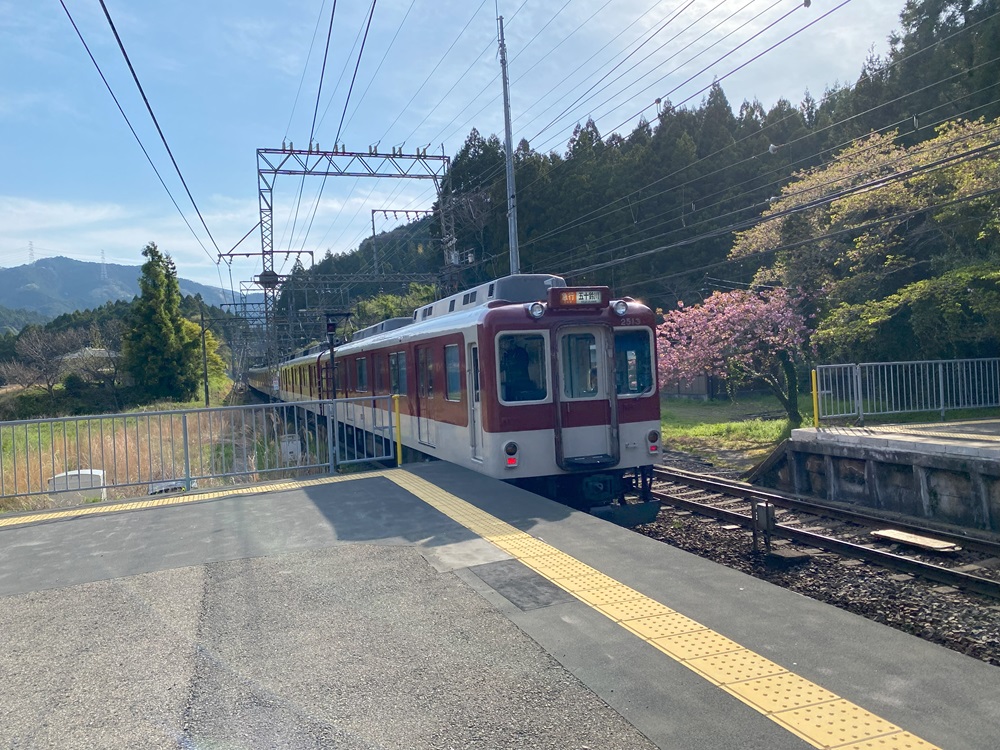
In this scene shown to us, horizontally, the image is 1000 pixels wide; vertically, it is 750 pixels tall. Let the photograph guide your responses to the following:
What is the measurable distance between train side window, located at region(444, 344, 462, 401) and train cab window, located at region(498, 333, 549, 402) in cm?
112

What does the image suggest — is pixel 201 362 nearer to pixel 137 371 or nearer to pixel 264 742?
pixel 137 371

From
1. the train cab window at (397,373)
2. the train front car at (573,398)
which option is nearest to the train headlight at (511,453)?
the train front car at (573,398)

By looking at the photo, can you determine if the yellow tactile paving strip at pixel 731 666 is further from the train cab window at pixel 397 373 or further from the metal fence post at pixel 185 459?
the train cab window at pixel 397 373

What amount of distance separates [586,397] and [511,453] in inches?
47.9

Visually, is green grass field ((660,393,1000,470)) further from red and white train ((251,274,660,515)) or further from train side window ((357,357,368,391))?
train side window ((357,357,368,391))

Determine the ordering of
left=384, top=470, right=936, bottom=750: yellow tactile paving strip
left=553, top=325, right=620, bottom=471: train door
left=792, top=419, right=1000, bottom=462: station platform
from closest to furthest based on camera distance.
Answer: left=384, top=470, right=936, bottom=750: yellow tactile paving strip → left=553, top=325, right=620, bottom=471: train door → left=792, top=419, right=1000, bottom=462: station platform

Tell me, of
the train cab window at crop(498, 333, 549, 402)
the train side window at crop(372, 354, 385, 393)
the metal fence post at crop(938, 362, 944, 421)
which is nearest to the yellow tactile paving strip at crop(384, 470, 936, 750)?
the train cab window at crop(498, 333, 549, 402)

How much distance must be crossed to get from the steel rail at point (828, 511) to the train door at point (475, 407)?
419cm

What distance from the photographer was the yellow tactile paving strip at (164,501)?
8367 millimetres

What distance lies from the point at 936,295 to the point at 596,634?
15.6m

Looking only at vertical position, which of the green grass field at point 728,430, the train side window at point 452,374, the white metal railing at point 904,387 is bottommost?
the green grass field at point 728,430

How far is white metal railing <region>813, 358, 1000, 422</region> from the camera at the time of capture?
45.6ft

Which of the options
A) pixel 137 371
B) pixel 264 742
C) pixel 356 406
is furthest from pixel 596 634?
pixel 137 371

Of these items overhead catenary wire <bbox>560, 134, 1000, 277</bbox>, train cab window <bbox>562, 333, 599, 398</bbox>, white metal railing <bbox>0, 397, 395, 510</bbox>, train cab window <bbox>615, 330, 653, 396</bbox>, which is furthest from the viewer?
overhead catenary wire <bbox>560, 134, 1000, 277</bbox>
